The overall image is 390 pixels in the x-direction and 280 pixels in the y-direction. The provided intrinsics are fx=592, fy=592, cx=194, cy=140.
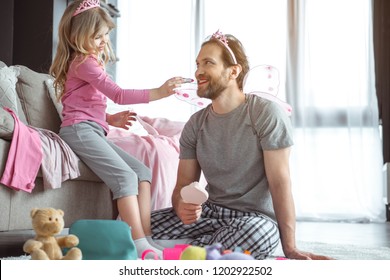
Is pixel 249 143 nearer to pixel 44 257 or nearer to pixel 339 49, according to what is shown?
pixel 44 257

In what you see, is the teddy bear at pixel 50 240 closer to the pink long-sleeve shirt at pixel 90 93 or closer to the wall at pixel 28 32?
the pink long-sleeve shirt at pixel 90 93

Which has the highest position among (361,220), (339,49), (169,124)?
(339,49)

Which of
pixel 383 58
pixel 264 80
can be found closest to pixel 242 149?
pixel 264 80

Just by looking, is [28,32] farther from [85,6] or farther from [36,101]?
[85,6]

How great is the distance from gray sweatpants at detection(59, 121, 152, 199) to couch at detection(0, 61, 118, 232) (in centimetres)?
7

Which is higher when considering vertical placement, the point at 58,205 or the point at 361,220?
the point at 58,205

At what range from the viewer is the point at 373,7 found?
4.42m

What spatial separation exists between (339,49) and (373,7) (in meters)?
0.40

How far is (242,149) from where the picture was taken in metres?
1.92

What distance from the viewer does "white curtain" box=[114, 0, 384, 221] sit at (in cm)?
434

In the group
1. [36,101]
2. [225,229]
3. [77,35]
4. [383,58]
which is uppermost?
[383,58]

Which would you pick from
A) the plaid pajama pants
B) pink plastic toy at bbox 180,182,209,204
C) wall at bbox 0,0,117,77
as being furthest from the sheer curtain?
pink plastic toy at bbox 180,182,209,204

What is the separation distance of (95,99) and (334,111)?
256cm

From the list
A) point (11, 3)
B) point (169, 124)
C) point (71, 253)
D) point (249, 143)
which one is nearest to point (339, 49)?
point (169, 124)
